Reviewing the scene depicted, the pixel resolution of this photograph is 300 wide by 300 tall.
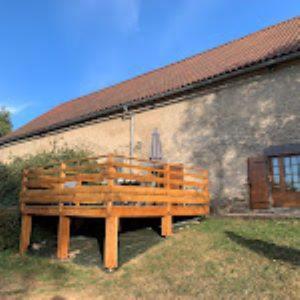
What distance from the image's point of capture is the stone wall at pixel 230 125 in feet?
28.2

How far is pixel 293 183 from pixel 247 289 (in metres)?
5.01

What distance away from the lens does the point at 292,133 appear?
8.29m

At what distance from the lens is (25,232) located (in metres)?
6.94

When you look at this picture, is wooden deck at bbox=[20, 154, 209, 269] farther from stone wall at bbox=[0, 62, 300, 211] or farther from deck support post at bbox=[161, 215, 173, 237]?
stone wall at bbox=[0, 62, 300, 211]

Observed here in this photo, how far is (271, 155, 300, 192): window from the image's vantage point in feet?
27.0

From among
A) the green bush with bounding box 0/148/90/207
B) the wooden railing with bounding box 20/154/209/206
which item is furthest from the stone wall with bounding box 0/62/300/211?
the green bush with bounding box 0/148/90/207

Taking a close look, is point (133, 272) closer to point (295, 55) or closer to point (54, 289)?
point (54, 289)

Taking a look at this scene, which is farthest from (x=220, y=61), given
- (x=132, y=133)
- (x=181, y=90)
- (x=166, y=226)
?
(x=166, y=226)

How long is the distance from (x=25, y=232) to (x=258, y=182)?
20.7ft

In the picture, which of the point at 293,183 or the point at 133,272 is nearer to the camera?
the point at 133,272

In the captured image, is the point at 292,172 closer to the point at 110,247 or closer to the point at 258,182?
the point at 258,182

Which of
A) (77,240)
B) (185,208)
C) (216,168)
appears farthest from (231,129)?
(77,240)

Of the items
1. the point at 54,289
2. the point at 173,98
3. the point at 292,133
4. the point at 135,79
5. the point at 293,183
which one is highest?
the point at 135,79

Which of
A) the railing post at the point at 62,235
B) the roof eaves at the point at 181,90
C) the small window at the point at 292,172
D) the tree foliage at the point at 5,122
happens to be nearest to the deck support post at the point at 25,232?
the railing post at the point at 62,235
